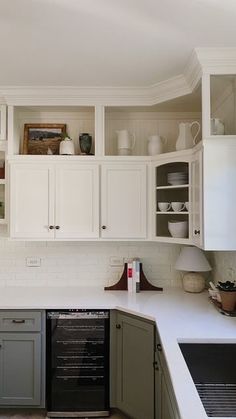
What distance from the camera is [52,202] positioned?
2.84 metres

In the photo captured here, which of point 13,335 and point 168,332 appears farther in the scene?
point 13,335

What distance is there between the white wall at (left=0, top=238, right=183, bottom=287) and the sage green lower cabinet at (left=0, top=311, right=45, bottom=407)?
634mm

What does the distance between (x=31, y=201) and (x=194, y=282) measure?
5.10ft

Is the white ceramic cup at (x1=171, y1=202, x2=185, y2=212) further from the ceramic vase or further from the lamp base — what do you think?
the ceramic vase

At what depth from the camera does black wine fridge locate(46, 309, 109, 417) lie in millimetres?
2543

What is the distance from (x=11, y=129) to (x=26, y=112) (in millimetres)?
299

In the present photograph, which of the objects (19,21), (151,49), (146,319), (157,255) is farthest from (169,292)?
(19,21)

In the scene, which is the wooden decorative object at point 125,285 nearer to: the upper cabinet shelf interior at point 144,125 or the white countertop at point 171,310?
the white countertop at point 171,310

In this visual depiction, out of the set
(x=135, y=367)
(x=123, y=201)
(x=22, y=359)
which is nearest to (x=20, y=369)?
(x=22, y=359)

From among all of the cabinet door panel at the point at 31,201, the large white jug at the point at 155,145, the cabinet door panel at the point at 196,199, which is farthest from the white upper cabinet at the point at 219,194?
the cabinet door panel at the point at 31,201

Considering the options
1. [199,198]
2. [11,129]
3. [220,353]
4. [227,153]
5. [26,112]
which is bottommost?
[220,353]

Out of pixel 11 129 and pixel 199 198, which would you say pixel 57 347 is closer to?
pixel 199 198

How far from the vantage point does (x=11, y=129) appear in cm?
290

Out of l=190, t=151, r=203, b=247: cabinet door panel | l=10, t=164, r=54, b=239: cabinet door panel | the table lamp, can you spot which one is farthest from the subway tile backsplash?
l=10, t=164, r=54, b=239: cabinet door panel
